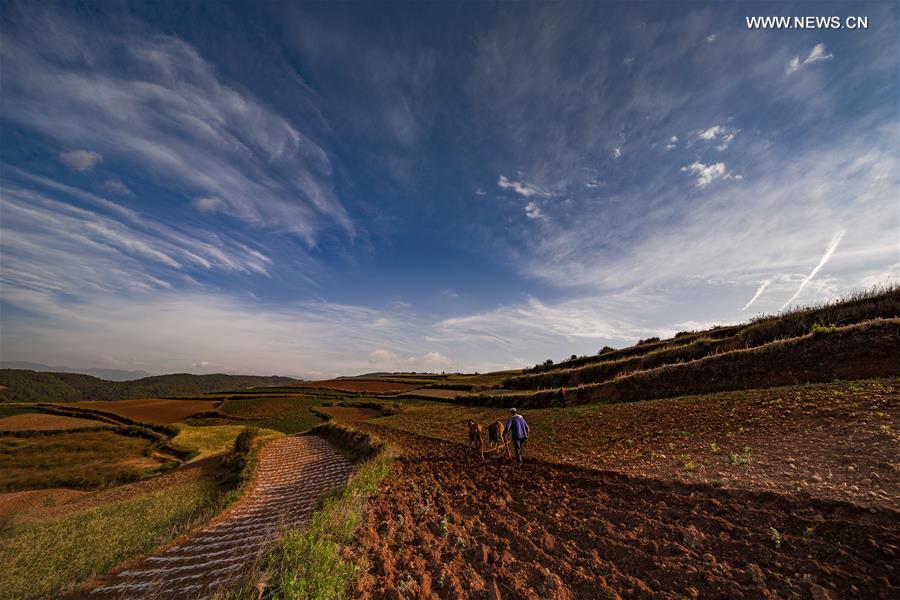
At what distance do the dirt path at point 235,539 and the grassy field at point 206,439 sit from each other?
12.7 metres

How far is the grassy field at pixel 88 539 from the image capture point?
1111 cm

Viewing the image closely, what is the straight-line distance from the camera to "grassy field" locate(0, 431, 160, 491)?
2988 cm

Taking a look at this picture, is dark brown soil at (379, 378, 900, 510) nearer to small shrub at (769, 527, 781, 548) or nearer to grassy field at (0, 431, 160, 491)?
small shrub at (769, 527, 781, 548)

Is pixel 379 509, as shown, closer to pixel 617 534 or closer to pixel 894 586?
pixel 617 534

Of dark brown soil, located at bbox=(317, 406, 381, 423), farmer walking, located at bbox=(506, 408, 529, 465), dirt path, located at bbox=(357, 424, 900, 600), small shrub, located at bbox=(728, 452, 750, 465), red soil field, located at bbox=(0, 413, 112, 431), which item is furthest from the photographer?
dark brown soil, located at bbox=(317, 406, 381, 423)

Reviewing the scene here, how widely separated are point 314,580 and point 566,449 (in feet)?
44.8

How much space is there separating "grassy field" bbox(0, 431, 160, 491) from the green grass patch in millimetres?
32852

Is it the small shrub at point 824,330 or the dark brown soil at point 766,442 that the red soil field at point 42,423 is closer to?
the dark brown soil at point 766,442

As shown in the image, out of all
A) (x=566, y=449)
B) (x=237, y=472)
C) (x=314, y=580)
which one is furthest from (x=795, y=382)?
(x=237, y=472)

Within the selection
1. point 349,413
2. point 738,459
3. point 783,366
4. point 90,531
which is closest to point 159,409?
point 349,413

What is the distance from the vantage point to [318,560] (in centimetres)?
684

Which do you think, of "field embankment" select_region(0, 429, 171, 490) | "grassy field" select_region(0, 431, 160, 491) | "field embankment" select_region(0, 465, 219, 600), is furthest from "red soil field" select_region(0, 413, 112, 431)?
"field embankment" select_region(0, 465, 219, 600)

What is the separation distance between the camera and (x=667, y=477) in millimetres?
10695

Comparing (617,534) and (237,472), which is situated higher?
(617,534)
